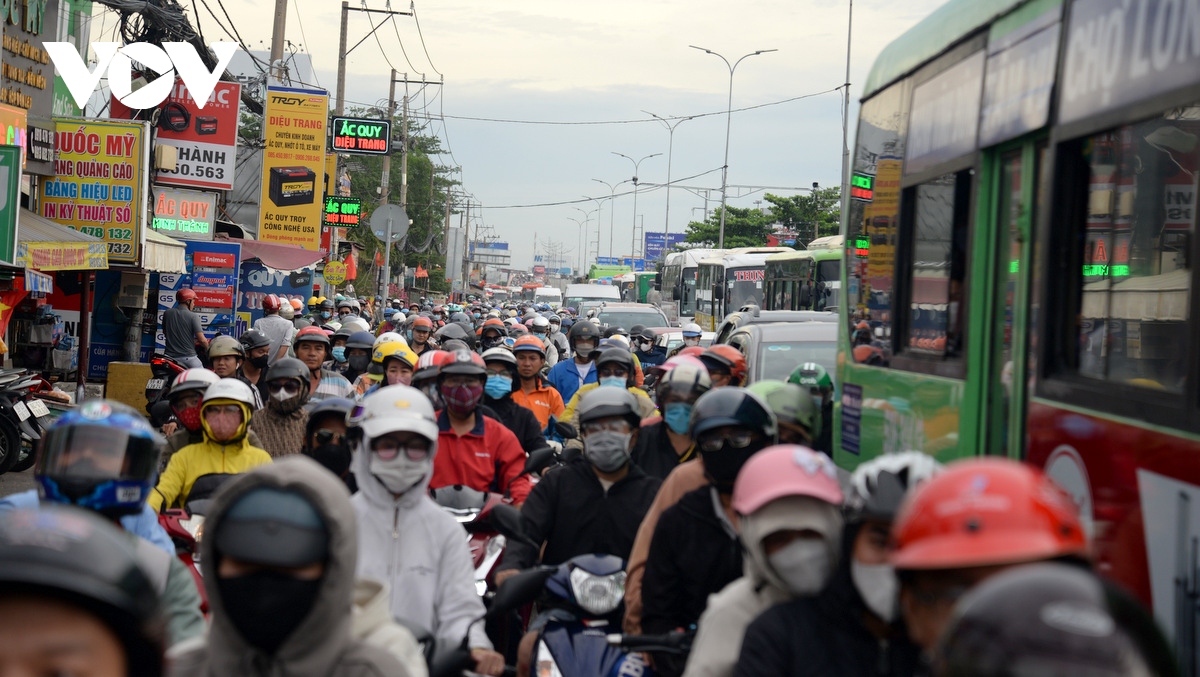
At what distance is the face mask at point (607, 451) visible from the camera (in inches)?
230

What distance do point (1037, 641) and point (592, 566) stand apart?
12.7 ft

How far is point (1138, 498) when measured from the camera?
3680mm

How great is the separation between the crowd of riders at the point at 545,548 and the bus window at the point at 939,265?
714mm

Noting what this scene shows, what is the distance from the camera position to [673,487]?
4.97 metres

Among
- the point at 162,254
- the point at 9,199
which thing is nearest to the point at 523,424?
the point at 9,199

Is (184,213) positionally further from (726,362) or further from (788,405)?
(788,405)

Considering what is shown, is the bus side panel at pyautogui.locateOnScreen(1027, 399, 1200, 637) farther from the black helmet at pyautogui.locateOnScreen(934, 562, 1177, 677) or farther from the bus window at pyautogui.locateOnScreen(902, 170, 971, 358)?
the black helmet at pyautogui.locateOnScreen(934, 562, 1177, 677)

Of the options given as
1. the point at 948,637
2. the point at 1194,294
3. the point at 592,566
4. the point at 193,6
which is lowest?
the point at 592,566

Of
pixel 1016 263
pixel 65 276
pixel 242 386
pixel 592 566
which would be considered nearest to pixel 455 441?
pixel 242 386

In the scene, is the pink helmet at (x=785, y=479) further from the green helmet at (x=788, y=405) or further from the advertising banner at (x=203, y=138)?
the advertising banner at (x=203, y=138)

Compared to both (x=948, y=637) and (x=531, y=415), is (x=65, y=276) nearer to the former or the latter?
(x=531, y=415)

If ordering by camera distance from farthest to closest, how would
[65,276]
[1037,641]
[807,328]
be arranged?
[65,276], [807,328], [1037,641]

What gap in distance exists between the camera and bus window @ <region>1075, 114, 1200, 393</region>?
184 inches

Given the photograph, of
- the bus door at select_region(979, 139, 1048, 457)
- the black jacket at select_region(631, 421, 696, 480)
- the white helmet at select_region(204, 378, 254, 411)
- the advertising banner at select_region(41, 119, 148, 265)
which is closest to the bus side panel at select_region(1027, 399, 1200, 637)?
the bus door at select_region(979, 139, 1048, 457)
